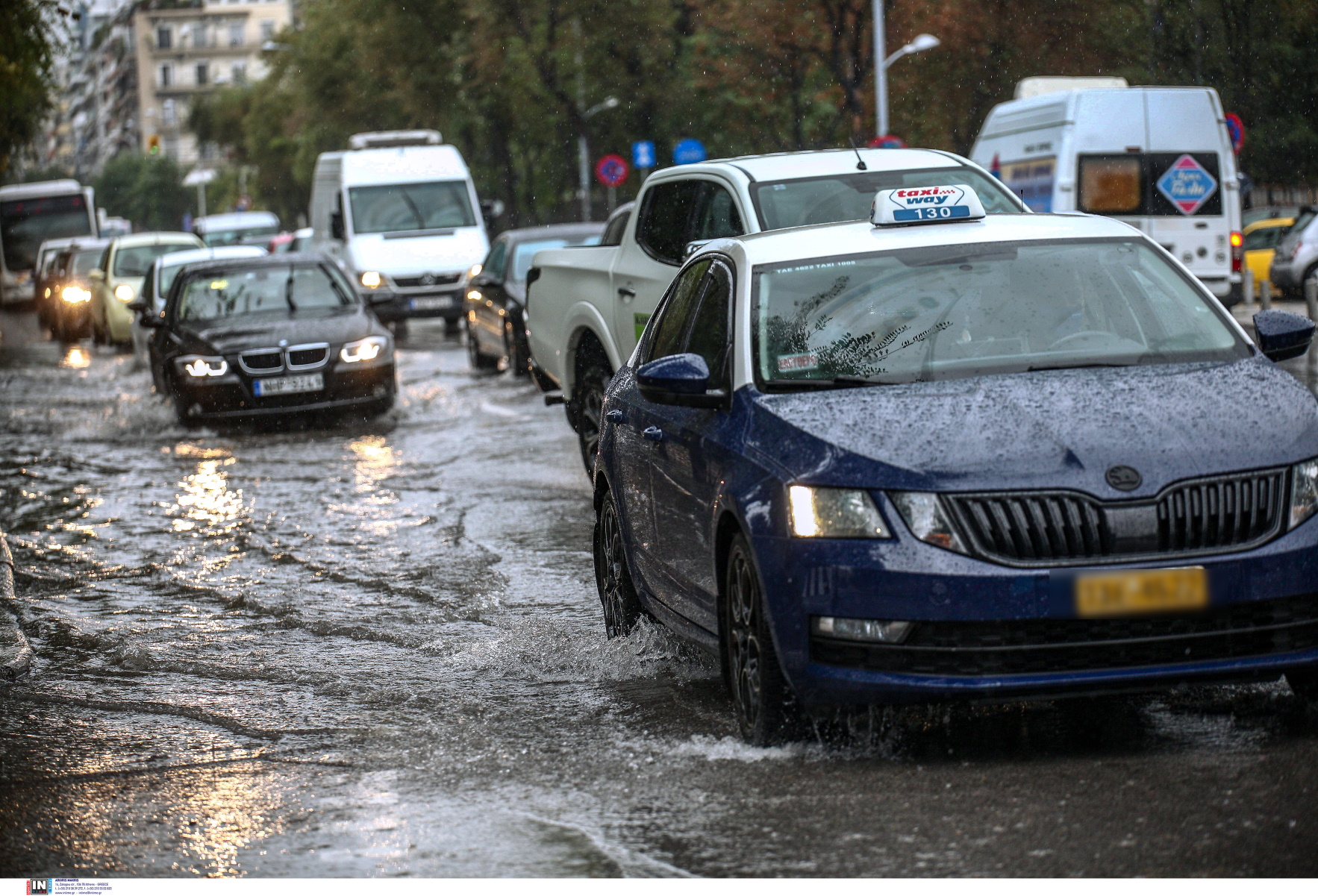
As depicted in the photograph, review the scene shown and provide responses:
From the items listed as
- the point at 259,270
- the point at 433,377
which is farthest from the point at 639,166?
the point at 259,270

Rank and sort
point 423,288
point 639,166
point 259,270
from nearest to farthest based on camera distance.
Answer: point 259,270 → point 423,288 → point 639,166

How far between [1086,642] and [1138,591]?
0.19 meters

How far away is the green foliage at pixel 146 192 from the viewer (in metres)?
138

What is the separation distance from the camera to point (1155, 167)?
850 inches

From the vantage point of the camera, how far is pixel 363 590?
29.9 feet

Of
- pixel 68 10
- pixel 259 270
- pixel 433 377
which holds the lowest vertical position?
pixel 433 377

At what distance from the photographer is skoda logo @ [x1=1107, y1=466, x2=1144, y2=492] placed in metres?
5.02

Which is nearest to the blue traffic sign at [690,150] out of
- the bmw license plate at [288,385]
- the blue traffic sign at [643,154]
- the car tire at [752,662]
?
the blue traffic sign at [643,154]

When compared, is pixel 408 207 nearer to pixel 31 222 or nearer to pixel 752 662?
pixel 31 222

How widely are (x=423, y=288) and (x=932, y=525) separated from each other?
26.9 m

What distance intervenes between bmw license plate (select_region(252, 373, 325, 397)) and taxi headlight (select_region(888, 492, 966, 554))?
12775 mm

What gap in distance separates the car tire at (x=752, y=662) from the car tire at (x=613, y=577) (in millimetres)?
1364

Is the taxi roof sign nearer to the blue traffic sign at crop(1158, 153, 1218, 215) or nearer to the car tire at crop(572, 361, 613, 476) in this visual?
the car tire at crop(572, 361, 613, 476)

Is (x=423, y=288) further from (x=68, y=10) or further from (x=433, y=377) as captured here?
(x=68, y=10)
